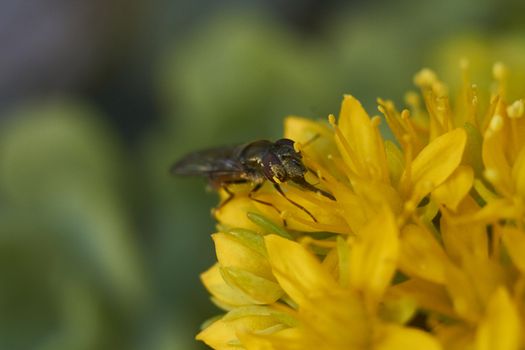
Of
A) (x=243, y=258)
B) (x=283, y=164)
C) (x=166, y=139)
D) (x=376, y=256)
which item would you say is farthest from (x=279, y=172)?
(x=166, y=139)

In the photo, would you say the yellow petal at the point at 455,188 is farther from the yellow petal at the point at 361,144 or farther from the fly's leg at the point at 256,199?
the fly's leg at the point at 256,199

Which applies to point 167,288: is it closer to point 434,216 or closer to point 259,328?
point 259,328

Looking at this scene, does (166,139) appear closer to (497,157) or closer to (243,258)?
(243,258)

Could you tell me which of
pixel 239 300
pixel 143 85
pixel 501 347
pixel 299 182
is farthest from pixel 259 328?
pixel 143 85

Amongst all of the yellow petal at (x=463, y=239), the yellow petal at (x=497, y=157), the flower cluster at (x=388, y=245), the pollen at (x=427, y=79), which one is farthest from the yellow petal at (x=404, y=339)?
the pollen at (x=427, y=79)

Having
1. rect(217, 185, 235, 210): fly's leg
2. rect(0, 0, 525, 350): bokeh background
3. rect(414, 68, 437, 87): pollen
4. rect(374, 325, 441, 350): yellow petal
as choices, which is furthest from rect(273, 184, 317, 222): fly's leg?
rect(0, 0, 525, 350): bokeh background

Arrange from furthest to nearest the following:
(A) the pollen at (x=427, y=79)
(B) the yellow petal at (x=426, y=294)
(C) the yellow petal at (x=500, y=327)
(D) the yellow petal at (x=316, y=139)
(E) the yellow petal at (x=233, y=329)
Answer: (A) the pollen at (x=427, y=79) < (D) the yellow petal at (x=316, y=139) < (E) the yellow petal at (x=233, y=329) < (B) the yellow petal at (x=426, y=294) < (C) the yellow petal at (x=500, y=327)
